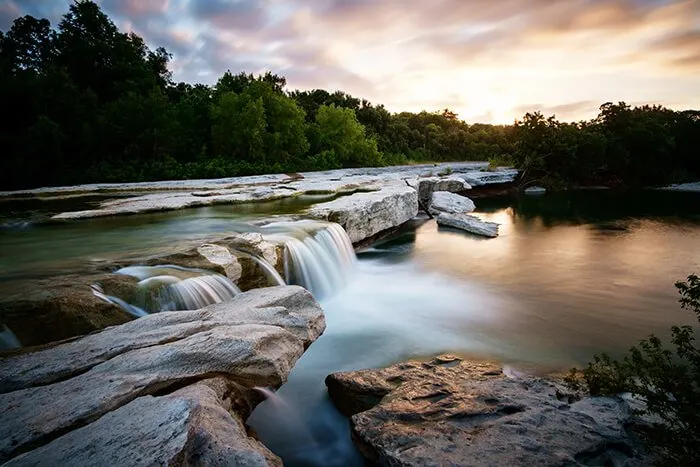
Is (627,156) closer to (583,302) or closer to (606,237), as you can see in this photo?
(606,237)

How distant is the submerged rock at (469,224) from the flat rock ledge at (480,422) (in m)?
9.33

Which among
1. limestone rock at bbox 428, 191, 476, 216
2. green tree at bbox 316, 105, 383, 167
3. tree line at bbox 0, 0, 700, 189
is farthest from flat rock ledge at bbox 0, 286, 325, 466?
green tree at bbox 316, 105, 383, 167

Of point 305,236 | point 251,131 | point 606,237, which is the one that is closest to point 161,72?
point 251,131

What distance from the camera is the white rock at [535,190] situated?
26953mm

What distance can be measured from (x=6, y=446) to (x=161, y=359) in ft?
2.77

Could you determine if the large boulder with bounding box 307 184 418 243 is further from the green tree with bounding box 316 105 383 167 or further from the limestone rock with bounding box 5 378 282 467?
the green tree with bounding box 316 105 383 167

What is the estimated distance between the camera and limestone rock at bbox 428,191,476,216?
1544cm

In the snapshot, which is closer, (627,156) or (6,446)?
(6,446)

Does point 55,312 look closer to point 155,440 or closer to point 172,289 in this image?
point 172,289

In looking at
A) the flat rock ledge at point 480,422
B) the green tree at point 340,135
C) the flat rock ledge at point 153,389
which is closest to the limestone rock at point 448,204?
the flat rock ledge at point 480,422

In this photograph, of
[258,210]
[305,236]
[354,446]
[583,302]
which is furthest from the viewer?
[258,210]

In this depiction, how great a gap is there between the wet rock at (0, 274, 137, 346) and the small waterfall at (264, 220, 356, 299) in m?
2.86

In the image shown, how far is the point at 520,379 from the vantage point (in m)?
3.52

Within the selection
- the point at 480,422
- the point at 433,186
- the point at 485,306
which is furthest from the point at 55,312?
the point at 433,186
